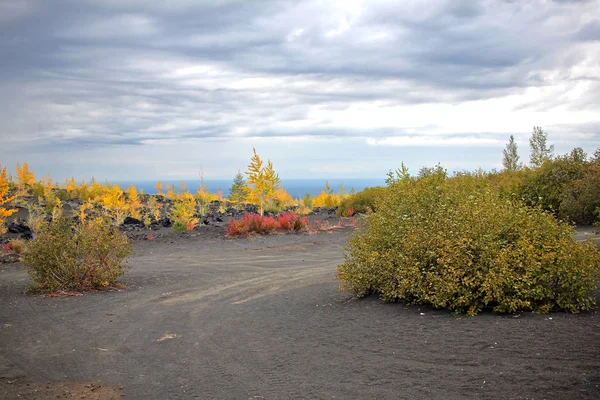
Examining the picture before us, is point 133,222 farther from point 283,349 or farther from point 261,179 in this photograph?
point 283,349

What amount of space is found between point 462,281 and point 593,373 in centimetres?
272

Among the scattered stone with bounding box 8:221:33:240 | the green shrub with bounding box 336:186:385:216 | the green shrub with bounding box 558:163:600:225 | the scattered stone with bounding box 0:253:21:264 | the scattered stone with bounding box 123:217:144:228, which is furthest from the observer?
the green shrub with bounding box 336:186:385:216

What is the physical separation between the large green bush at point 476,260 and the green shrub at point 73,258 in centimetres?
589

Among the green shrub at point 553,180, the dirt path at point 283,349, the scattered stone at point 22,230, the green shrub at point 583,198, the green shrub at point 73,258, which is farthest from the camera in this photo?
the green shrub at point 553,180

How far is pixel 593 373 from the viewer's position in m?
5.71

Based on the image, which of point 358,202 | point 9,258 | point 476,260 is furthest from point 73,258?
point 358,202

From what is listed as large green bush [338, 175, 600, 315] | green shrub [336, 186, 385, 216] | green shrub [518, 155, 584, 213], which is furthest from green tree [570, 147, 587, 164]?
large green bush [338, 175, 600, 315]

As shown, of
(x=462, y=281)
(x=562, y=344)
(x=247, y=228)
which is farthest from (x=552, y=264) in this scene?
(x=247, y=228)

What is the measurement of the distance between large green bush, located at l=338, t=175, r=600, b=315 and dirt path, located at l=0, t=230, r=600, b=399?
0.32 meters

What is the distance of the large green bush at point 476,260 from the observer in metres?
8.02

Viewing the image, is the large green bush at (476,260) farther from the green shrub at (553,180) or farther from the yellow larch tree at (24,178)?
the yellow larch tree at (24,178)

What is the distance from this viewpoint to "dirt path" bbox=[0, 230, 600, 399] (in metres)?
6.01

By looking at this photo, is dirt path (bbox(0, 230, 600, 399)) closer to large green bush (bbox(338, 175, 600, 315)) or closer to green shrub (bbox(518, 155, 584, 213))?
large green bush (bbox(338, 175, 600, 315))

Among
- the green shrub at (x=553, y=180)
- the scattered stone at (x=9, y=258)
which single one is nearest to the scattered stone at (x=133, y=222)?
the scattered stone at (x=9, y=258)
